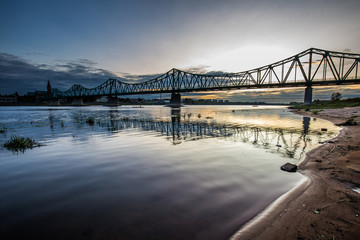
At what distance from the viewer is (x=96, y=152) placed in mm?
10250

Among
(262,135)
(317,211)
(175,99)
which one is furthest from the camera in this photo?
(175,99)

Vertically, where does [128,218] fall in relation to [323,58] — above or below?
below

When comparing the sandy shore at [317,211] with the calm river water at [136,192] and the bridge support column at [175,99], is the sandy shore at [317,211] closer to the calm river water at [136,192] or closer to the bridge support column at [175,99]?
A: the calm river water at [136,192]

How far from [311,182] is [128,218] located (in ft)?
19.8

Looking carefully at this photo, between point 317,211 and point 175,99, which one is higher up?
point 175,99

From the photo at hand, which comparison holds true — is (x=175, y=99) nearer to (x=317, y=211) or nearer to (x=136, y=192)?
(x=136, y=192)

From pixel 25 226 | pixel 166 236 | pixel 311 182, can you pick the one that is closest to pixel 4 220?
pixel 25 226

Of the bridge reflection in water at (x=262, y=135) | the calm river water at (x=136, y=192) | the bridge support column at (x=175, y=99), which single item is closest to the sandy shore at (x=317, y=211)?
the calm river water at (x=136, y=192)

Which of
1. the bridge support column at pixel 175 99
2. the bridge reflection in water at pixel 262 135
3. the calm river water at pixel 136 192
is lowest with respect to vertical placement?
the bridge reflection in water at pixel 262 135

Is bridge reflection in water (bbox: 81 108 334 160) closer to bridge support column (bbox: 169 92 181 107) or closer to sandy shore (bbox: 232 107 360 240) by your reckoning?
sandy shore (bbox: 232 107 360 240)

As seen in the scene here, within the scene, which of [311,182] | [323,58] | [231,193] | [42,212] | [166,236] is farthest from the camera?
[323,58]

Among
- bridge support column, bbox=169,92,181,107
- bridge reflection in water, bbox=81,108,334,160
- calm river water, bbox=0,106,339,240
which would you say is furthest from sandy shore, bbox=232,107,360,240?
bridge support column, bbox=169,92,181,107

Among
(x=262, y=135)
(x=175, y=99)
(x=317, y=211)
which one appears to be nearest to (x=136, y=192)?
(x=317, y=211)

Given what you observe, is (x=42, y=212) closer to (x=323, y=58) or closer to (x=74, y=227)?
(x=74, y=227)
